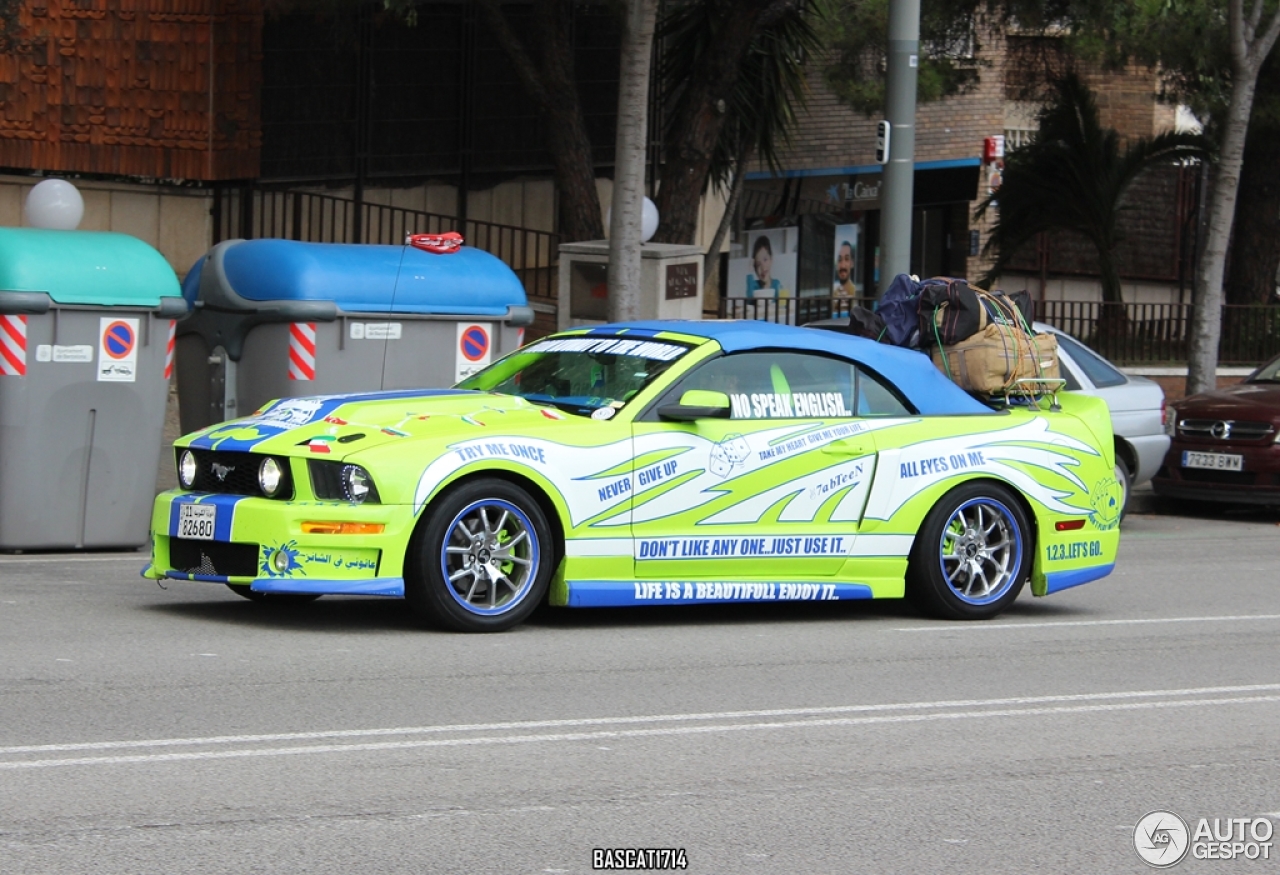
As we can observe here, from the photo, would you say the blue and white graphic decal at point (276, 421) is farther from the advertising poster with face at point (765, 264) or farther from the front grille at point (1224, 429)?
the advertising poster with face at point (765, 264)

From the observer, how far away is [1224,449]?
1619 centimetres

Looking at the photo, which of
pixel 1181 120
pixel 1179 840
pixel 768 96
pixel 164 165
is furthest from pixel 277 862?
pixel 1181 120

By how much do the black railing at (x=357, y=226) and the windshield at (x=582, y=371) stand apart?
957cm

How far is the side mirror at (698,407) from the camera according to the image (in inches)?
348

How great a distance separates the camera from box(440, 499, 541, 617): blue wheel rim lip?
8.31 m

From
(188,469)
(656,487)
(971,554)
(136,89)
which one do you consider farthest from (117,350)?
(136,89)

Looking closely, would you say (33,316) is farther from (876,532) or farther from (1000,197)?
(1000,197)

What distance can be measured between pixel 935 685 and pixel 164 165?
1243 cm

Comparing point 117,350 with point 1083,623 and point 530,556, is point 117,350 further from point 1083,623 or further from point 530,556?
point 1083,623

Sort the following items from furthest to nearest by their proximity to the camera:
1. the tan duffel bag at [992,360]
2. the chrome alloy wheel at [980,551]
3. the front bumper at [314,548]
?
1. the tan duffel bag at [992,360]
2. the chrome alloy wheel at [980,551]
3. the front bumper at [314,548]

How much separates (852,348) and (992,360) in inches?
43.3

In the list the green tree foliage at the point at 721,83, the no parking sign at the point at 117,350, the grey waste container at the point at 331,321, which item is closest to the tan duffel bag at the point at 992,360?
the grey waste container at the point at 331,321

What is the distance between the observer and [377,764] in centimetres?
617

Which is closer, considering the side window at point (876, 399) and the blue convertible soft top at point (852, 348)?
the blue convertible soft top at point (852, 348)
